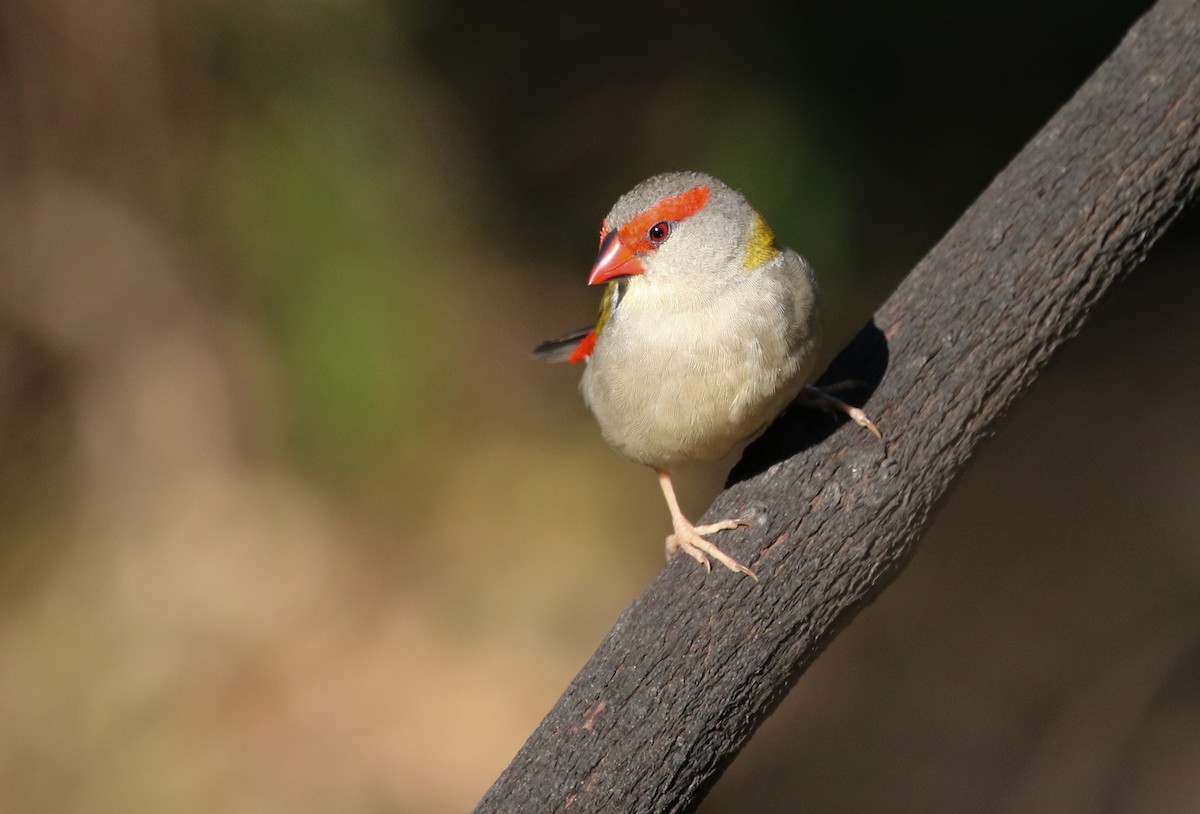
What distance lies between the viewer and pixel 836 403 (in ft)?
8.87

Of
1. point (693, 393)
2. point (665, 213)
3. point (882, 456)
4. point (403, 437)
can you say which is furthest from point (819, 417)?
point (403, 437)

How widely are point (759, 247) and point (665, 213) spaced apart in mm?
239

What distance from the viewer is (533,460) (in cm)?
467

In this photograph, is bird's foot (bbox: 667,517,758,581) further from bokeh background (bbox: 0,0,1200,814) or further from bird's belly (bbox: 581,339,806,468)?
bokeh background (bbox: 0,0,1200,814)

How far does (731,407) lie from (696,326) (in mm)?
198

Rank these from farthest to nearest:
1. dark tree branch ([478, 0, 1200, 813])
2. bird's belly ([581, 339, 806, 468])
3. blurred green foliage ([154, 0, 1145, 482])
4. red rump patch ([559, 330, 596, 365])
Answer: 1. blurred green foliage ([154, 0, 1145, 482])
2. red rump patch ([559, 330, 596, 365])
3. bird's belly ([581, 339, 806, 468])
4. dark tree branch ([478, 0, 1200, 813])

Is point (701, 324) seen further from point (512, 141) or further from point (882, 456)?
point (512, 141)

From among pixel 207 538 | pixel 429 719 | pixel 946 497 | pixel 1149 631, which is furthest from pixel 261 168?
pixel 1149 631

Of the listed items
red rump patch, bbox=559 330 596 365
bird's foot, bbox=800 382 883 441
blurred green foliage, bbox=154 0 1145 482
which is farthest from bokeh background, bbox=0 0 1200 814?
bird's foot, bbox=800 382 883 441

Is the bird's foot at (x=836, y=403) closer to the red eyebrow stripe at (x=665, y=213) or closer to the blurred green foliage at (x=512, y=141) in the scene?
the red eyebrow stripe at (x=665, y=213)

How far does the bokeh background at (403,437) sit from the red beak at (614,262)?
191 centimetres

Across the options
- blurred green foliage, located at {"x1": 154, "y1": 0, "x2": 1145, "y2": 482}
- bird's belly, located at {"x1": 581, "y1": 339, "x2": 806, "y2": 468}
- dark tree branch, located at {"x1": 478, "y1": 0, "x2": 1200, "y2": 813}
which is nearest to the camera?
dark tree branch, located at {"x1": 478, "y1": 0, "x2": 1200, "y2": 813}

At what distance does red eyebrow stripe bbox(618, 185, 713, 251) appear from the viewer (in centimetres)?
255

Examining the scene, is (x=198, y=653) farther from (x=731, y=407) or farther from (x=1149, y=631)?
(x=1149, y=631)
